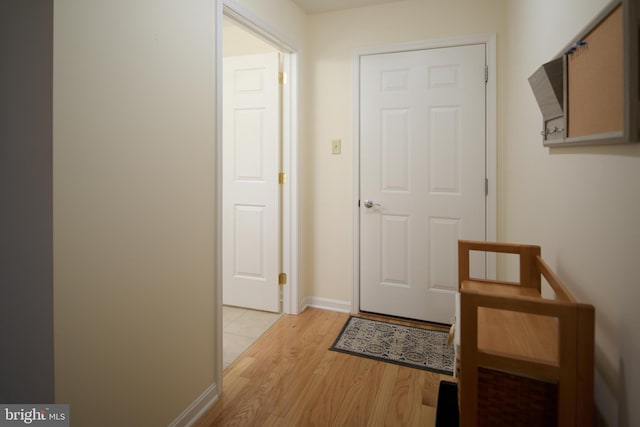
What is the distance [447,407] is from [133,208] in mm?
1599

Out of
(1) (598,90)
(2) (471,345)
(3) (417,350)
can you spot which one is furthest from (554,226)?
(3) (417,350)

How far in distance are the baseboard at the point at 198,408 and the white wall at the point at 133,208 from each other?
0.10ft

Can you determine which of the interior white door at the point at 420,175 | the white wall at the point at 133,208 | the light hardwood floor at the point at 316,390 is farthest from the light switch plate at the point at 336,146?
the light hardwood floor at the point at 316,390

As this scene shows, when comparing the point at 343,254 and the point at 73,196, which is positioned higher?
the point at 73,196

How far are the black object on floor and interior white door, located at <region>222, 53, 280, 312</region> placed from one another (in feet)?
5.15

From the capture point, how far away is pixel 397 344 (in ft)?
8.19

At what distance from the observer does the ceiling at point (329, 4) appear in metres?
2.76

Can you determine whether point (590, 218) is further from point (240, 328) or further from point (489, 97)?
point (240, 328)

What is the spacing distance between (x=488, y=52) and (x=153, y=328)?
2660mm

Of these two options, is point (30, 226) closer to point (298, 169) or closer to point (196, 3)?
point (196, 3)

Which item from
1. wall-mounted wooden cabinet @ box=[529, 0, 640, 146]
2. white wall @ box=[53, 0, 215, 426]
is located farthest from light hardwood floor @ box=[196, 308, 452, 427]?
wall-mounted wooden cabinet @ box=[529, 0, 640, 146]

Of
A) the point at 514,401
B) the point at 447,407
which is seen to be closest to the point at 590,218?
the point at 514,401

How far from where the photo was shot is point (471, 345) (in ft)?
3.29

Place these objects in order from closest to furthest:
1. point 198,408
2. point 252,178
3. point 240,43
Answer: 1. point 198,408
2. point 252,178
3. point 240,43
